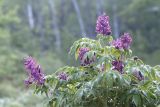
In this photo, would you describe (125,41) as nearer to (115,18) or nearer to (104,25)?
(104,25)

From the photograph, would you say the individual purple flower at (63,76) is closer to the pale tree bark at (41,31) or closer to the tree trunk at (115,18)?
the pale tree bark at (41,31)

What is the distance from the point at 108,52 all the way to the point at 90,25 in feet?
104

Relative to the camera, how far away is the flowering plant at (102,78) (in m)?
2.89

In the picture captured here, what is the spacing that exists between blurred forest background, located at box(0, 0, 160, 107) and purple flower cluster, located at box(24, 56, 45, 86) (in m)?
22.3

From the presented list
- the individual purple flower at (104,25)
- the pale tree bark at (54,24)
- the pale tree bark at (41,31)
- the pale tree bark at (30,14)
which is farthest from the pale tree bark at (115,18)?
the individual purple flower at (104,25)

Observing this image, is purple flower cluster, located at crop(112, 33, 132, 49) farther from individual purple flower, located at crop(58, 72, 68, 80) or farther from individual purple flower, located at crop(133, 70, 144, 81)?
individual purple flower, located at crop(58, 72, 68, 80)

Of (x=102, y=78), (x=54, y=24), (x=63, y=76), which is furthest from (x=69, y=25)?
(x=102, y=78)

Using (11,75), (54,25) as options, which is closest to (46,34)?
(54,25)

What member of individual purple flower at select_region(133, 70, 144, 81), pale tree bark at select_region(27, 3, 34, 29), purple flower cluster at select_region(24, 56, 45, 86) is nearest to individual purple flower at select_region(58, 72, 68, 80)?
purple flower cluster at select_region(24, 56, 45, 86)

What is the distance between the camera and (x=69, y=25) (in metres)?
35.3

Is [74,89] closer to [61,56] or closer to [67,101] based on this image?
[67,101]

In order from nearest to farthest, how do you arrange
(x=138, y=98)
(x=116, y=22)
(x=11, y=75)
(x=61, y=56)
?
(x=138, y=98) < (x=11, y=75) < (x=61, y=56) < (x=116, y=22)

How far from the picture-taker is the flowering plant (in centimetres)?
→ 289

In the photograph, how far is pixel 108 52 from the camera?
293 cm
